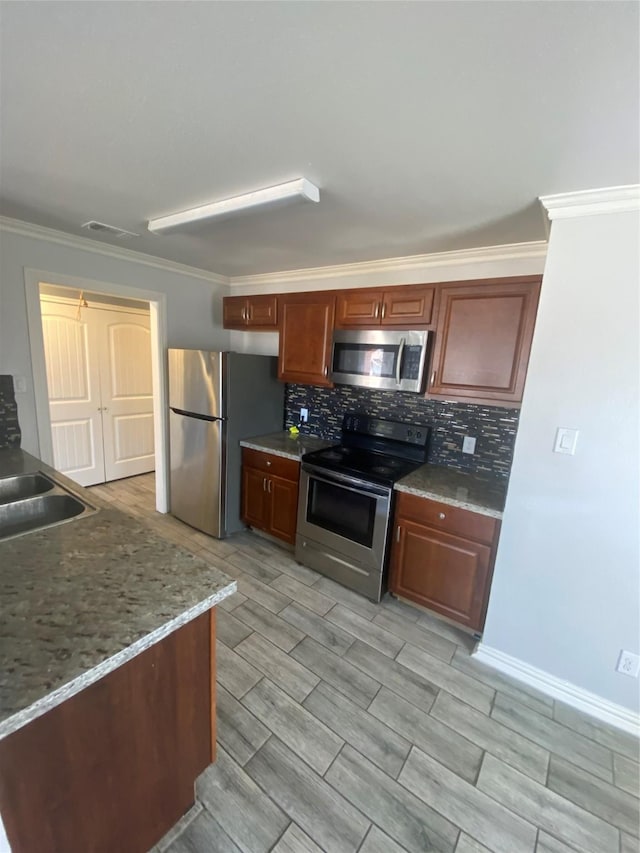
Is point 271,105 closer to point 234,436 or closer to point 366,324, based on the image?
point 366,324

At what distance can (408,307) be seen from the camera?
7.38 ft

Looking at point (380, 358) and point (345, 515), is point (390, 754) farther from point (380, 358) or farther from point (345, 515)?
point (380, 358)

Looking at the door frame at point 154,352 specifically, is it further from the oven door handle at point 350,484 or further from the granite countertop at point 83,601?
the oven door handle at point 350,484

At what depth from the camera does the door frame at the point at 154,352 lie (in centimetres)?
234

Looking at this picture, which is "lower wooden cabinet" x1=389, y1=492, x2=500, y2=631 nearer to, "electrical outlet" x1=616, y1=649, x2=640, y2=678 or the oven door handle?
the oven door handle

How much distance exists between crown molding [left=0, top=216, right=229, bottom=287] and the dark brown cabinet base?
260cm

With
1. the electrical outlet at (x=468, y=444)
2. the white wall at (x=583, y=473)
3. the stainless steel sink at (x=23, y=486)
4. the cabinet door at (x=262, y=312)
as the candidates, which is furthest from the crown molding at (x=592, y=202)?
the stainless steel sink at (x=23, y=486)

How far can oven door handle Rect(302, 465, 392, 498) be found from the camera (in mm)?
2227

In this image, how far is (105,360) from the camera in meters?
3.93

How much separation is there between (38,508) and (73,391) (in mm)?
2604

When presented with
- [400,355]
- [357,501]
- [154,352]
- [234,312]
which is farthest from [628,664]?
[154,352]

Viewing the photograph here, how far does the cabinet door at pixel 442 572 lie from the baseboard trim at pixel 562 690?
0.16 m

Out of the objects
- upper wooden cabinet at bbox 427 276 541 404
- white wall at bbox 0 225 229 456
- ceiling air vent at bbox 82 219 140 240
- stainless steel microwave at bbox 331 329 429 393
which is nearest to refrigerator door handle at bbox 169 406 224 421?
white wall at bbox 0 225 229 456

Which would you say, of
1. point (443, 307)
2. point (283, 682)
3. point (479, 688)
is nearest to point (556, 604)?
point (479, 688)
